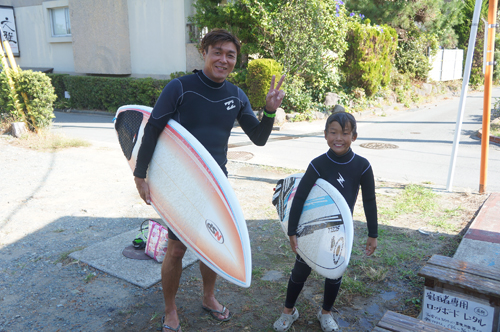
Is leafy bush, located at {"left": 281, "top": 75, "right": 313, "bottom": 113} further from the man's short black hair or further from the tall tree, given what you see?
the man's short black hair

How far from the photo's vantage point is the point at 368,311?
2.98 meters

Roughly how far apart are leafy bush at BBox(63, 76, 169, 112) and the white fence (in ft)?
46.4

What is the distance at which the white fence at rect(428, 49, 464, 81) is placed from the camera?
21.0 meters

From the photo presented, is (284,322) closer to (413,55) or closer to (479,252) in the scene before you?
(479,252)

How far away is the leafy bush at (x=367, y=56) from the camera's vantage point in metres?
14.4

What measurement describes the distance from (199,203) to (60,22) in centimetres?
2029

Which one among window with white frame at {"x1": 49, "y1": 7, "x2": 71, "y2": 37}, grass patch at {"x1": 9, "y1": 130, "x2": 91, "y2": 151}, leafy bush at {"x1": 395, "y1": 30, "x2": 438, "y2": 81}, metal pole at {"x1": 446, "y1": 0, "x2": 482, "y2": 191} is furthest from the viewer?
window with white frame at {"x1": 49, "y1": 7, "x2": 71, "y2": 37}

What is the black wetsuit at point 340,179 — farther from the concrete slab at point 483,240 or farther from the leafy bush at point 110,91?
the leafy bush at point 110,91

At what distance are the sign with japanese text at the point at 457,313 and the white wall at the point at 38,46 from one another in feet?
65.8

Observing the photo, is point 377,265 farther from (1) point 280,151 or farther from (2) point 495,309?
(1) point 280,151

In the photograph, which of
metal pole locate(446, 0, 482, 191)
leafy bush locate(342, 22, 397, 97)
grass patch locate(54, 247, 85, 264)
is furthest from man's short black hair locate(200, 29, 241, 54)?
leafy bush locate(342, 22, 397, 97)

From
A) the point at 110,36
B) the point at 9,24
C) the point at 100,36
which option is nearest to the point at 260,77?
the point at 110,36

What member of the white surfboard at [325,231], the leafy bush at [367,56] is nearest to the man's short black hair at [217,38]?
the white surfboard at [325,231]

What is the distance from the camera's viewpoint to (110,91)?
52.9 feet
